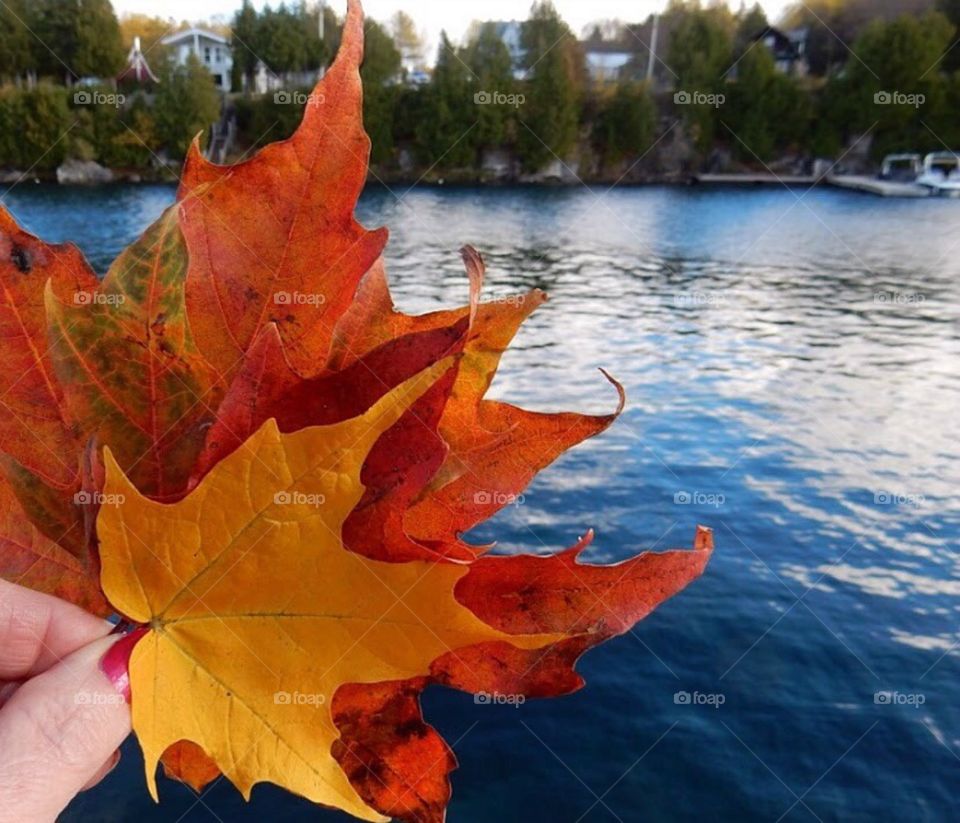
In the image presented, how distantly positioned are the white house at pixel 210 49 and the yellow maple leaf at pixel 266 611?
47.1 meters

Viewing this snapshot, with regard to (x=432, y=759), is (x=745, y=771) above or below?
below

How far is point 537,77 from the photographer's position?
142 ft

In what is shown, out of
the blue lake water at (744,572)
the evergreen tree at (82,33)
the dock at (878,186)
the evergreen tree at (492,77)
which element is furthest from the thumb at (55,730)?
the evergreen tree at (492,77)

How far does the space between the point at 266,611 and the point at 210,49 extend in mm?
50572

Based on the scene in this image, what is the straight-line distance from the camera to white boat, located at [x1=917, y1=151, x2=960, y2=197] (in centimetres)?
3616

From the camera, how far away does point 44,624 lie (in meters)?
0.62

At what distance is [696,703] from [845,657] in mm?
1314

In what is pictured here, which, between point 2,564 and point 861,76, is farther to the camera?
point 861,76

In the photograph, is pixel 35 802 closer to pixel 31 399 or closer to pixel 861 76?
pixel 31 399

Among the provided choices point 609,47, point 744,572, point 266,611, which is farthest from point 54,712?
point 609,47

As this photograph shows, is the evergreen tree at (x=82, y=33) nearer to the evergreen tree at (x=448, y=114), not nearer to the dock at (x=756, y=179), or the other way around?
the evergreen tree at (x=448, y=114)

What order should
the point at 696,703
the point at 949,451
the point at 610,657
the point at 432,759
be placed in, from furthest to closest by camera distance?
the point at 949,451 < the point at 610,657 < the point at 696,703 < the point at 432,759

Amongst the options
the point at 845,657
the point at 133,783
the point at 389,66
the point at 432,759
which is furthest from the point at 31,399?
the point at 389,66

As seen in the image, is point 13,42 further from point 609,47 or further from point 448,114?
point 609,47
